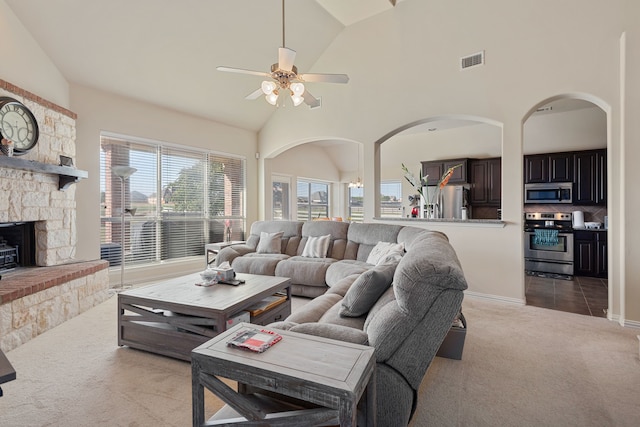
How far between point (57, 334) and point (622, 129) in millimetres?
6106

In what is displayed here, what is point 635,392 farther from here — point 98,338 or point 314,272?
point 98,338

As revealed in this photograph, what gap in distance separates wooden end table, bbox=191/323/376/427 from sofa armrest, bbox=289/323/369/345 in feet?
0.49

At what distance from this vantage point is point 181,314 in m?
2.73

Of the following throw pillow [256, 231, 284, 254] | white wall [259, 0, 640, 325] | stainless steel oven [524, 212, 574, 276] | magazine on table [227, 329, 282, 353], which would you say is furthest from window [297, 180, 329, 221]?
magazine on table [227, 329, 282, 353]

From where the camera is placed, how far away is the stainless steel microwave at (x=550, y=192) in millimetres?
6211

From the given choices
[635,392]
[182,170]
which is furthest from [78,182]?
[635,392]

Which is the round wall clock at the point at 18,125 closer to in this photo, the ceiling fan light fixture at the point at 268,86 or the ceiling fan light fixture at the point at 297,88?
the ceiling fan light fixture at the point at 268,86

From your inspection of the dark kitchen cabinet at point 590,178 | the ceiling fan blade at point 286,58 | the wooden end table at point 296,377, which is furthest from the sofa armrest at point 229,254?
the dark kitchen cabinet at point 590,178

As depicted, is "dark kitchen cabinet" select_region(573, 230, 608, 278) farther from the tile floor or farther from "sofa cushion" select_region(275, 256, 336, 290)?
"sofa cushion" select_region(275, 256, 336, 290)

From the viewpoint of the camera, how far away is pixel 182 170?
5.92 m

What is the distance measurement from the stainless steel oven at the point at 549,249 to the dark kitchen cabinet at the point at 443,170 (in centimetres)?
168

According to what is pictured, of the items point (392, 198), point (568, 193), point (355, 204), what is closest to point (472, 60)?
point (568, 193)

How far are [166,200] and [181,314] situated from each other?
3.49 metres

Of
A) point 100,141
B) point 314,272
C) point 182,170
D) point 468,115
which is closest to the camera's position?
point 314,272
